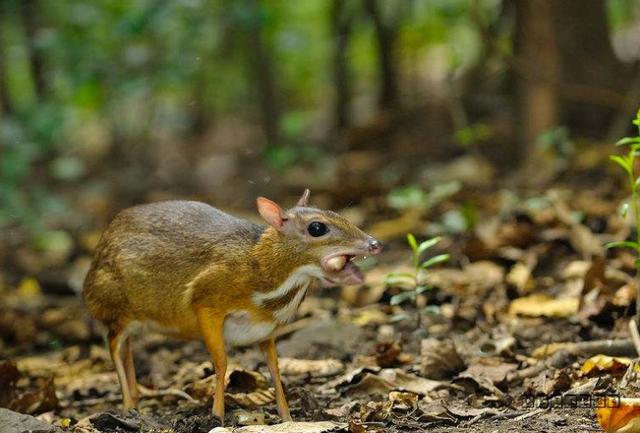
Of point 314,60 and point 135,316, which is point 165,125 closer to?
point 314,60

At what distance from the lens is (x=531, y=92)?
9.34 metres

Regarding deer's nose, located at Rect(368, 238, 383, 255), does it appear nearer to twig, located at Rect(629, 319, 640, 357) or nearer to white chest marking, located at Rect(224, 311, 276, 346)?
white chest marking, located at Rect(224, 311, 276, 346)

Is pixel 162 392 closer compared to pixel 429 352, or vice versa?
pixel 429 352

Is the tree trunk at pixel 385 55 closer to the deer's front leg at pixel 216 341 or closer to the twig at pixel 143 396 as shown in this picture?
the twig at pixel 143 396

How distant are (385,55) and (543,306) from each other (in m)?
7.97

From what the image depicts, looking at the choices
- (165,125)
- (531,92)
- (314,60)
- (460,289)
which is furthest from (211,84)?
(460,289)

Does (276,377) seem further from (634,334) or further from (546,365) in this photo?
(634,334)

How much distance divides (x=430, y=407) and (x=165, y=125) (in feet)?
46.9

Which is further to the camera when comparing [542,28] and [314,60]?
[314,60]

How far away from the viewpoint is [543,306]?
5.99 metres

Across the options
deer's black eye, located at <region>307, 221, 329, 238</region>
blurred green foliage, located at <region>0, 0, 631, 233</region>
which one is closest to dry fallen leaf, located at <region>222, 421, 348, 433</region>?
deer's black eye, located at <region>307, 221, 329, 238</region>

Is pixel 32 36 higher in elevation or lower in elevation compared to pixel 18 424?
higher

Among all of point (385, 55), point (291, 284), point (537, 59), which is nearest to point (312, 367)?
point (291, 284)

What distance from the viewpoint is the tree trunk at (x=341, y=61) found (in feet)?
42.4
